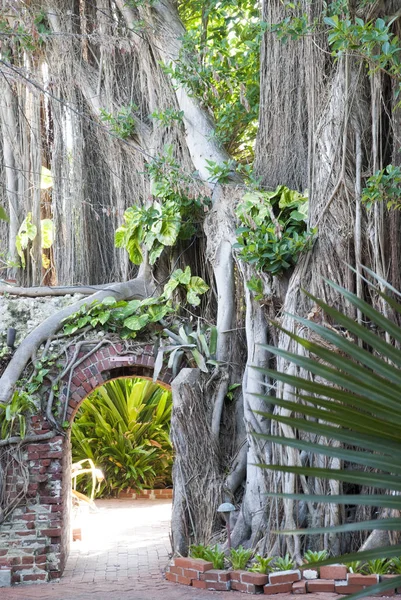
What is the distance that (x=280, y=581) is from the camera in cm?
543

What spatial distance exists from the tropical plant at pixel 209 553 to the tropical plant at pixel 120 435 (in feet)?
17.0

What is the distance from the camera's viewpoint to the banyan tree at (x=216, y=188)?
5.99 m

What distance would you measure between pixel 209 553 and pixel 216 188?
3289mm

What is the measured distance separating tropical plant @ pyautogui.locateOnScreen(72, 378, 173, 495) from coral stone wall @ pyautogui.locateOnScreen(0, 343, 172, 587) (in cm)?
399

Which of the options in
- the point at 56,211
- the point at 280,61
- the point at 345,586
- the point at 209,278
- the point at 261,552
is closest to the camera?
the point at 345,586

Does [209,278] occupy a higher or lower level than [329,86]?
lower

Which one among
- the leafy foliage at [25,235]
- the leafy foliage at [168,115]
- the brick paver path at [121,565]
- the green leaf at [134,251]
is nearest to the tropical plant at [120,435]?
the brick paver path at [121,565]

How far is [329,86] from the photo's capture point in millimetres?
6277

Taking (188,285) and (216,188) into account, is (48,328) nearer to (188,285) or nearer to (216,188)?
(188,285)

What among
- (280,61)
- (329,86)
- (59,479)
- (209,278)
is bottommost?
(59,479)

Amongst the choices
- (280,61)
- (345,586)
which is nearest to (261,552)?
(345,586)

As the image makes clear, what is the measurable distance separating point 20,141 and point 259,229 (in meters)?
3.81

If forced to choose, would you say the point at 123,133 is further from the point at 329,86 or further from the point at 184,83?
the point at 329,86

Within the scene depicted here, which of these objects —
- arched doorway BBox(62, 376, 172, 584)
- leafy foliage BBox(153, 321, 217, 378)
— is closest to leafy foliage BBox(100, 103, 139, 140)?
leafy foliage BBox(153, 321, 217, 378)
